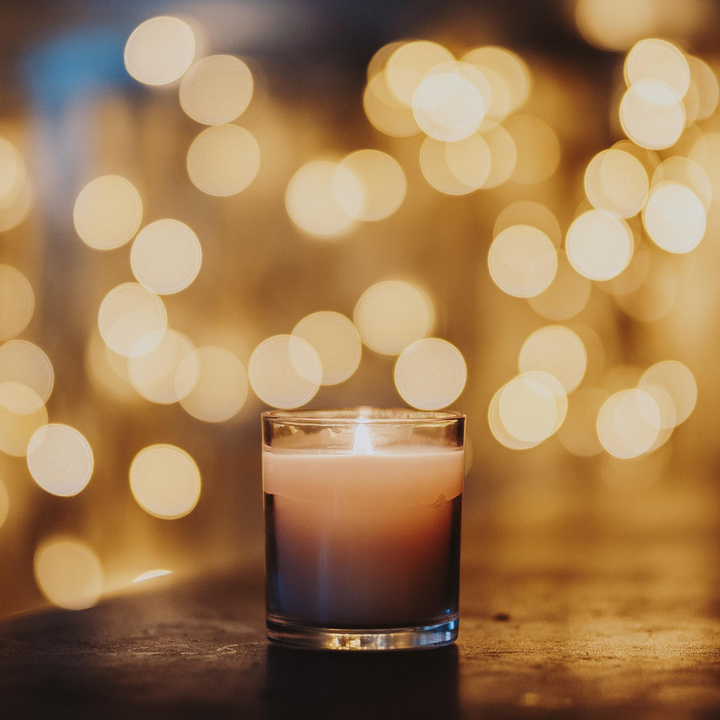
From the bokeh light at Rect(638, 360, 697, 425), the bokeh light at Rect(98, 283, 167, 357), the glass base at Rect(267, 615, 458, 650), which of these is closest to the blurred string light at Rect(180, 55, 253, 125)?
the bokeh light at Rect(98, 283, 167, 357)

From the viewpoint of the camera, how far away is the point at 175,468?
99.1 inches

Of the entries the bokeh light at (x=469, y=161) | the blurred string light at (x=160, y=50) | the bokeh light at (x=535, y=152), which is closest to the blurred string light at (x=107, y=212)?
the blurred string light at (x=160, y=50)

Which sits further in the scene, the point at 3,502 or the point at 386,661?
the point at 3,502

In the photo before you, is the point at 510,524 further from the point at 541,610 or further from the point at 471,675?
the point at 471,675

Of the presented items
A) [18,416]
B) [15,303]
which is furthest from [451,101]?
[18,416]

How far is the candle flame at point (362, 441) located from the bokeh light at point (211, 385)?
2.15 metres

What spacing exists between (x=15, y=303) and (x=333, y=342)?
876mm

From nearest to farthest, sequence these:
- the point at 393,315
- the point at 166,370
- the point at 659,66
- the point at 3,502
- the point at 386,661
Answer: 1. the point at 386,661
2. the point at 3,502
3. the point at 659,66
4. the point at 166,370
5. the point at 393,315

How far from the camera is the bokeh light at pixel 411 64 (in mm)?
2441

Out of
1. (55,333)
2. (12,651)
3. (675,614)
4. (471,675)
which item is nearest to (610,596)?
(675,614)

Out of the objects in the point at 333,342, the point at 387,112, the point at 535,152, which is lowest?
the point at 333,342

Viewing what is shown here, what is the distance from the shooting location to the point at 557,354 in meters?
2.67

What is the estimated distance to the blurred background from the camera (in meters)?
2.34

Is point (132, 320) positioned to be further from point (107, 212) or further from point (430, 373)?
point (430, 373)
